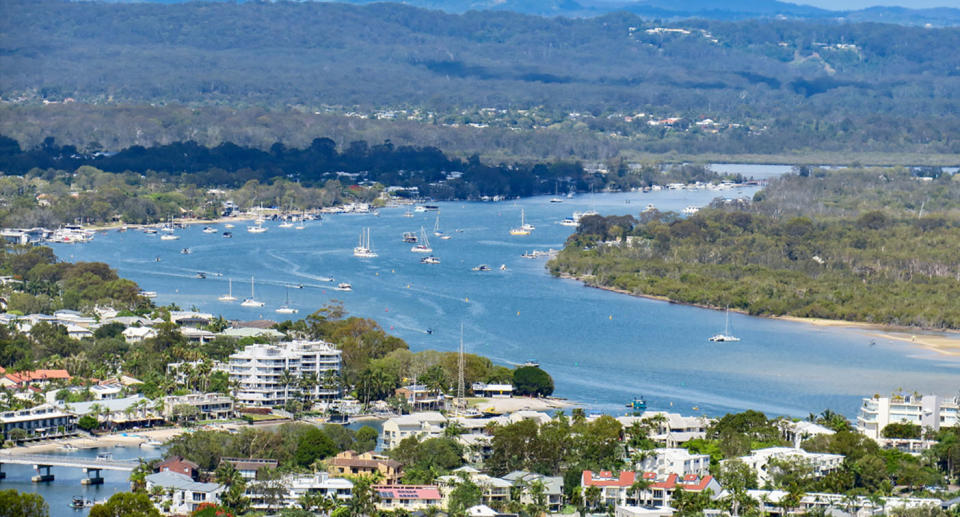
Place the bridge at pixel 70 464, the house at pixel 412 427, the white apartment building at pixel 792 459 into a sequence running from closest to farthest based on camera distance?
the white apartment building at pixel 792 459 → the bridge at pixel 70 464 → the house at pixel 412 427

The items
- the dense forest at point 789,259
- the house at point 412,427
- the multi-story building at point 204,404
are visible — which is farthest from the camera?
the dense forest at point 789,259

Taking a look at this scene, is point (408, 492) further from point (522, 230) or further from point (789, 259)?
point (522, 230)

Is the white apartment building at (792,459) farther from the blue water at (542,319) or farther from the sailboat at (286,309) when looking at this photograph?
the sailboat at (286,309)

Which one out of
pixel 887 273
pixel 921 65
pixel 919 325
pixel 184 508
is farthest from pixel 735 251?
pixel 921 65

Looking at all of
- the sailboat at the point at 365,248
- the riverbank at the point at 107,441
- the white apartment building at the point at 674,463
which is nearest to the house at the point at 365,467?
the white apartment building at the point at 674,463

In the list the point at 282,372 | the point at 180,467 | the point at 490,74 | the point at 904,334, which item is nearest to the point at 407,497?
the point at 180,467

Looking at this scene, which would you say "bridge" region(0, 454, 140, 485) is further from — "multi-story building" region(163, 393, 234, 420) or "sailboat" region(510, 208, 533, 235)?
"sailboat" region(510, 208, 533, 235)
